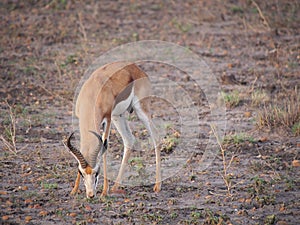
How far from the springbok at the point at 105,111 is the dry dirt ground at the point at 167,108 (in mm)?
332

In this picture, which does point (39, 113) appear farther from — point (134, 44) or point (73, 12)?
point (73, 12)

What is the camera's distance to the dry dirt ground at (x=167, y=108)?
6.30 metres

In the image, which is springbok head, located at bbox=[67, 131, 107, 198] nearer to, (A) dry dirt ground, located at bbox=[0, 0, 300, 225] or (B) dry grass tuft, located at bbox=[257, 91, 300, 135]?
(A) dry dirt ground, located at bbox=[0, 0, 300, 225]

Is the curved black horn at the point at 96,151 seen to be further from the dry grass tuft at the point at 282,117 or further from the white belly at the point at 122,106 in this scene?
the dry grass tuft at the point at 282,117

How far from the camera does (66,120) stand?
360 inches

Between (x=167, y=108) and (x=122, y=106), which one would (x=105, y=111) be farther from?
(x=167, y=108)

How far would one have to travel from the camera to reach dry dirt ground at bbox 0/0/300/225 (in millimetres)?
6301

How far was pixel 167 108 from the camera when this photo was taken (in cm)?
975

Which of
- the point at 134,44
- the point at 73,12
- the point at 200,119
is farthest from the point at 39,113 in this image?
the point at 73,12

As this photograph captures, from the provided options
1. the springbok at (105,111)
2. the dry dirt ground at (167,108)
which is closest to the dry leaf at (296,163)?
the dry dirt ground at (167,108)

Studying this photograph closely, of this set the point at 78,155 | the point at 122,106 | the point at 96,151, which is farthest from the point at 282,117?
the point at 78,155

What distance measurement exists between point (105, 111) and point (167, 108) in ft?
10.6

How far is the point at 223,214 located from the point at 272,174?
4.41ft

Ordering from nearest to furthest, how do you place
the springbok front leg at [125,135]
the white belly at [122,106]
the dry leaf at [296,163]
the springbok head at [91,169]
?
the springbok head at [91,169]
the white belly at [122,106]
the springbok front leg at [125,135]
the dry leaf at [296,163]
